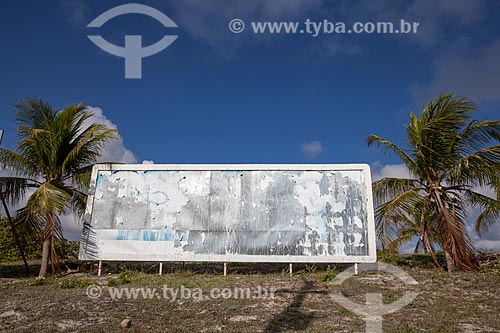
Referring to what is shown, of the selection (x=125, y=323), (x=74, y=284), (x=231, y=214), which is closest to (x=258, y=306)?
(x=125, y=323)

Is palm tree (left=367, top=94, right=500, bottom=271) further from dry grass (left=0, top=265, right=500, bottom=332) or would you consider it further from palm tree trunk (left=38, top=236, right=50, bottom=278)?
palm tree trunk (left=38, top=236, right=50, bottom=278)

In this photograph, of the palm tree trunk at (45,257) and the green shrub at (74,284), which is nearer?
the green shrub at (74,284)

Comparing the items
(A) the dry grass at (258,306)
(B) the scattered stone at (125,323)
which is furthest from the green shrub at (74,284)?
(B) the scattered stone at (125,323)

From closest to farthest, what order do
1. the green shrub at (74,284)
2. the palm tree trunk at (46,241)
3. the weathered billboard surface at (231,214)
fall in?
1. the green shrub at (74,284)
2. the palm tree trunk at (46,241)
3. the weathered billboard surface at (231,214)

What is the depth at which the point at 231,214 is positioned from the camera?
13070mm

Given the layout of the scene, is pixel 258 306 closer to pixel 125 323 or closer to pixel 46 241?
pixel 125 323

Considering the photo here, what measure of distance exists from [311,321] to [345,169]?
6.72 meters

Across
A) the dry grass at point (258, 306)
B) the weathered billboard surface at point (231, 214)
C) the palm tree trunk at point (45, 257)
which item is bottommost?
the dry grass at point (258, 306)

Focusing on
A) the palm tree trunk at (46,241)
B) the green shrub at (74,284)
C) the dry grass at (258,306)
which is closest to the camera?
the dry grass at (258,306)

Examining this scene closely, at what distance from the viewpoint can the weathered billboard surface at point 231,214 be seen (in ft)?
41.7

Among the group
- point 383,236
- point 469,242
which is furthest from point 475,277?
point 383,236

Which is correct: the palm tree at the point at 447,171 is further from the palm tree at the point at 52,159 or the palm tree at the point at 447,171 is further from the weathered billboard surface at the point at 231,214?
the palm tree at the point at 52,159

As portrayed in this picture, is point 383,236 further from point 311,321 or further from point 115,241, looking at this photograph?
point 115,241

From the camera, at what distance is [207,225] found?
13.0 metres
